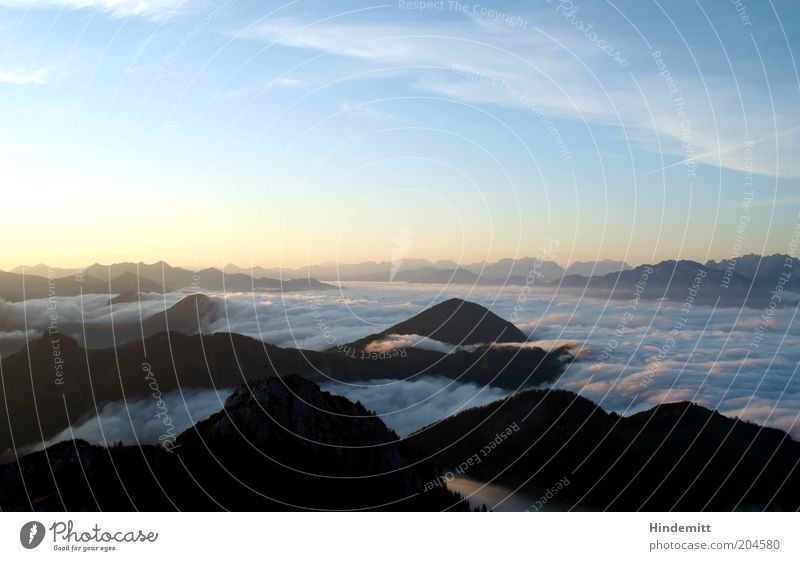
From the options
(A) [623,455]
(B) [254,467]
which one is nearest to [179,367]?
(B) [254,467]

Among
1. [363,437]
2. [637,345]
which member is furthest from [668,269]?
[363,437]

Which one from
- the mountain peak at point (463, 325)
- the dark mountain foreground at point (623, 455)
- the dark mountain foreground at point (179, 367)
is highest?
the mountain peak at point (463, 325)

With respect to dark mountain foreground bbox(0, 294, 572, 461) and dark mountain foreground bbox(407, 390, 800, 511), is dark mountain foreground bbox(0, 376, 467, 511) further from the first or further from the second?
dark mountain foreground bbox(407, 390, 800, 511)

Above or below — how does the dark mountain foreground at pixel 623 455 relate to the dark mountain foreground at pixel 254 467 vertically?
below

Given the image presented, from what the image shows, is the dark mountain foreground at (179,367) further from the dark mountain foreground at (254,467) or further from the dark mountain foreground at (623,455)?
the dark mountain foreground at (254,467)

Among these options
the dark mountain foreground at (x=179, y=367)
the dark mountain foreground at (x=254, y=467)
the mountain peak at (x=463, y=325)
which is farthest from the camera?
the dark mountain foreground at (x=179, y=367)

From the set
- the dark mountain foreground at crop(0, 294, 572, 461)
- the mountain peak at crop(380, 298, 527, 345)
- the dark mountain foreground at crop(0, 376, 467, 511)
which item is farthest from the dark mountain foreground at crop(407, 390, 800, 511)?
the dark mountain foreground at crop(0, 376, 467, 511)

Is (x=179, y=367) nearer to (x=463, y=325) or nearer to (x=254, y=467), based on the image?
(x=463, y=325)

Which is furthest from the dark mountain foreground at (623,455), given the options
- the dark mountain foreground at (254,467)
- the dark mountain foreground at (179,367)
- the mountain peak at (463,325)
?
the dark mountain foreground at (254,467)
